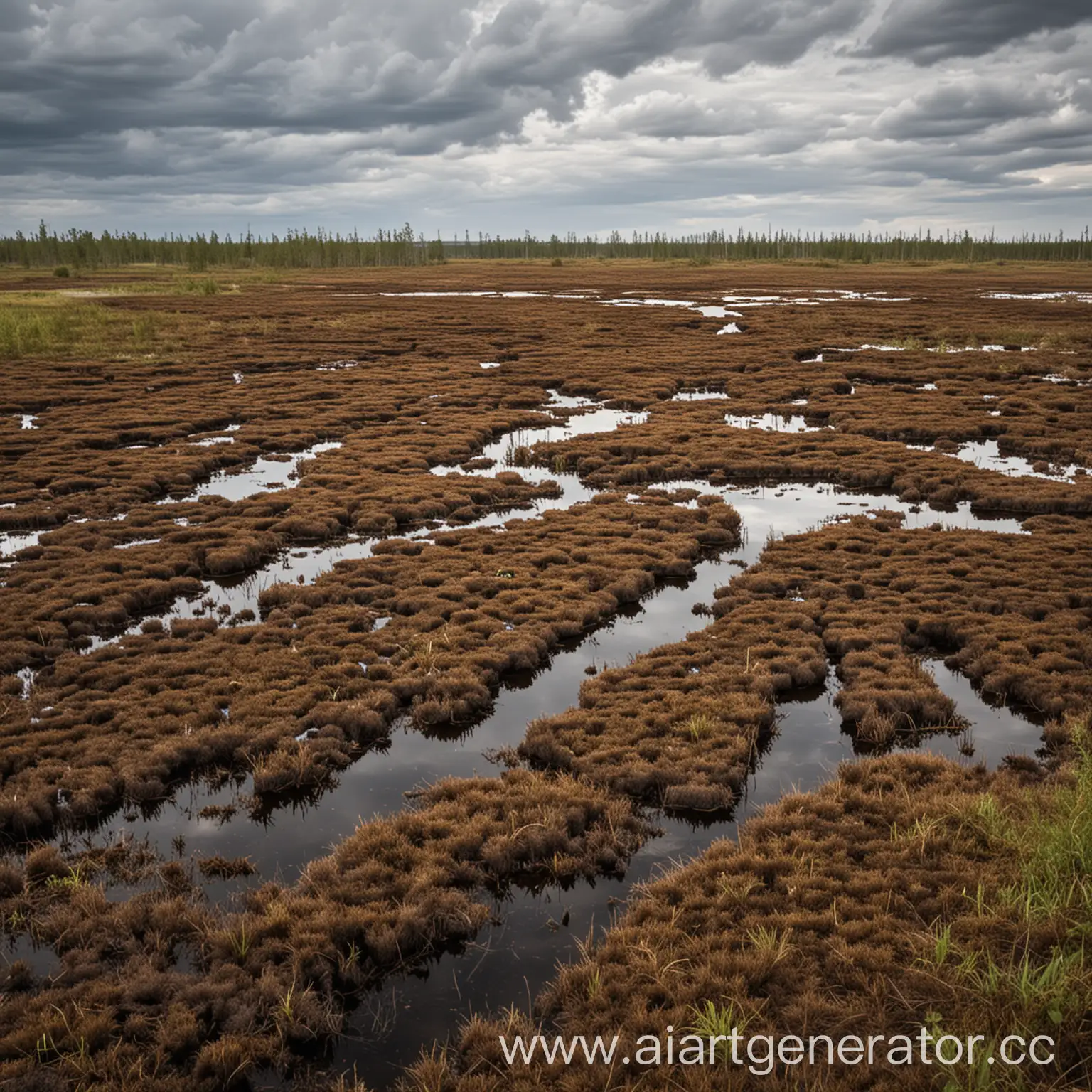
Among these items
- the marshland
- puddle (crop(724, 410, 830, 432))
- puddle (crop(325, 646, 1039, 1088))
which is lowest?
puddle (crop(325, 646, 1039, 1088))

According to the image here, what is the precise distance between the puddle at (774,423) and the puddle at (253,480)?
18220 millimetres

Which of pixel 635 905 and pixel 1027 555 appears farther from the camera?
pixel 1027 555

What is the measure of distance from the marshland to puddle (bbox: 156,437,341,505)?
245 millimetres

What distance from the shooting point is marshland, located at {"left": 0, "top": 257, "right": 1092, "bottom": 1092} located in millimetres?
7977

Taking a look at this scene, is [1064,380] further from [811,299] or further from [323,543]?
[811,299]

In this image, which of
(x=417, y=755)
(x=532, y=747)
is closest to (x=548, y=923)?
(x=532, y=747)

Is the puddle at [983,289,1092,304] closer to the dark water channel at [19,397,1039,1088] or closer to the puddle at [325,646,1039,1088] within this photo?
the dark water channel at [19,397,1039,1088]

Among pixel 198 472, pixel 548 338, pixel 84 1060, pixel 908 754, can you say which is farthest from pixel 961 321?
pixel 84 1060

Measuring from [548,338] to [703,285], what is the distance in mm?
62033

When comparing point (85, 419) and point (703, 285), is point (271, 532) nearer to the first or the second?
point (85, 419)

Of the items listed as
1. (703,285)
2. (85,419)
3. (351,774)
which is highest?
(703,285)

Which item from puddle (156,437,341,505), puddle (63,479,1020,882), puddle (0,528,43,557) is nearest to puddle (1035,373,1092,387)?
puddle (63,479,1020,882)

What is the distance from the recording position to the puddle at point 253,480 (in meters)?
28.2

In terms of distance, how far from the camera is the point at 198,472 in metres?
30.8
